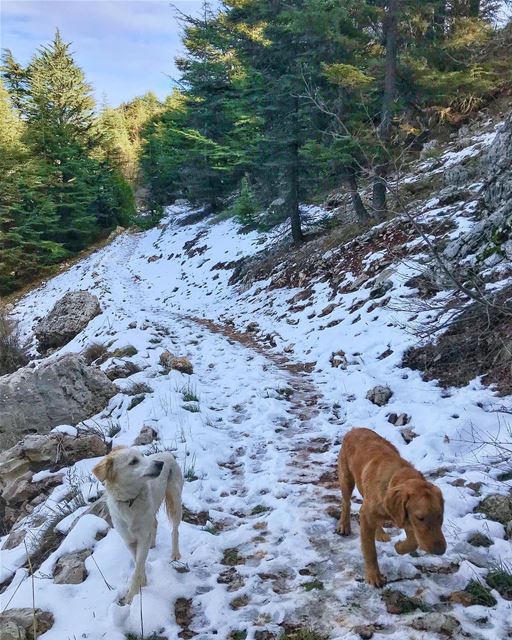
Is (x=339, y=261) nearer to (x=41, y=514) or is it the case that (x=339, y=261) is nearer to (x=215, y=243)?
(x=41, y=514)

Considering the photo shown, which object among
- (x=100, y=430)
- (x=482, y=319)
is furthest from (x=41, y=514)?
(x=482, y=319)

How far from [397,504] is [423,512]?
7.6 inches

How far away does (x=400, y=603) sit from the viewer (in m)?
3.44

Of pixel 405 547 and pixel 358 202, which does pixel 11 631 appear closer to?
pixel 405 547

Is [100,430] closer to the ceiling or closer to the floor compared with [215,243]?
closer to the floor

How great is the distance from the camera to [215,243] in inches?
1056

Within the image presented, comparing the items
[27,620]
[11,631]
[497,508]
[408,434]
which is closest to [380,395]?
[408,434]

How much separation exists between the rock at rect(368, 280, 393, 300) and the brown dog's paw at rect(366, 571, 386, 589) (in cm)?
769

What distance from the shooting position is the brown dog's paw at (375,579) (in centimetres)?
365

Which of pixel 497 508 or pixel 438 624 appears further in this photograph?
pixel 497 508

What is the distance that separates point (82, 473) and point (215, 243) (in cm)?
2169

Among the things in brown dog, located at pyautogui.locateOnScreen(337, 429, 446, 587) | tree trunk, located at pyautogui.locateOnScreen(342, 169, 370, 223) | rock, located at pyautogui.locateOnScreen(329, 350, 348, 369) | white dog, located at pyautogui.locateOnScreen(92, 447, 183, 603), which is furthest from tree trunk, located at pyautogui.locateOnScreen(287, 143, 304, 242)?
white dog, located at pyautogui.locateOnScreen(92, 447, 183, 603)

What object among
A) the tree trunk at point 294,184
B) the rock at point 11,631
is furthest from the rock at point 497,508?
the tree trunk at point 294,184

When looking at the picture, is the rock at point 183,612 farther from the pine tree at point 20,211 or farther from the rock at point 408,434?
the pine tree at point 20,211
